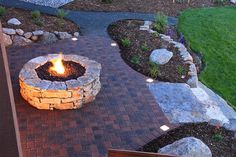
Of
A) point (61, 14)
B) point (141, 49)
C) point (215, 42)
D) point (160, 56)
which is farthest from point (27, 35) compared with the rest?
point (215, 42)

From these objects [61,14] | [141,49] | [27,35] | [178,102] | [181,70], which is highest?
[61,14]

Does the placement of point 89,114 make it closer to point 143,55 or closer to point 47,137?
point 47,137

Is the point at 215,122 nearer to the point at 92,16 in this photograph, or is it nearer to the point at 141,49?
the point at 141,49

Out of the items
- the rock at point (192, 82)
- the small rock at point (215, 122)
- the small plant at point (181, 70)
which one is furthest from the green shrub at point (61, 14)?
the small rock at point (215, 122)

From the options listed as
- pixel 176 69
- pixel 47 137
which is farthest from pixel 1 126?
pixel 176 69

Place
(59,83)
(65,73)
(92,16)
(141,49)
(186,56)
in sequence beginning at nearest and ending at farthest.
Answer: (59,83), (65,73), (186,56), (141,49), (92,16)

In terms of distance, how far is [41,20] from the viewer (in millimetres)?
11523

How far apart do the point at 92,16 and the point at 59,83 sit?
5614 millimetres

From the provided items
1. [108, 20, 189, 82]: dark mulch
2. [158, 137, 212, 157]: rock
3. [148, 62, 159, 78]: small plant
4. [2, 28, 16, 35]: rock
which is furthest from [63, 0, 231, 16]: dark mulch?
[158, 137, 212, 157]: rock

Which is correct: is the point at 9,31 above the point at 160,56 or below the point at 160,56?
above

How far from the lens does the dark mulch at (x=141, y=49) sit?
9190 mm

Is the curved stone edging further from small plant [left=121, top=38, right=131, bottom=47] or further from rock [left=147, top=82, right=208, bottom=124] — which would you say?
small plant [left=121, top=38, right=131, bottom=47]

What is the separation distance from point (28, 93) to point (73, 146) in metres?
1.65

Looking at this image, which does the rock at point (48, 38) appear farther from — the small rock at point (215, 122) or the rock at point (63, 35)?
the small rock at point (215, 122)
